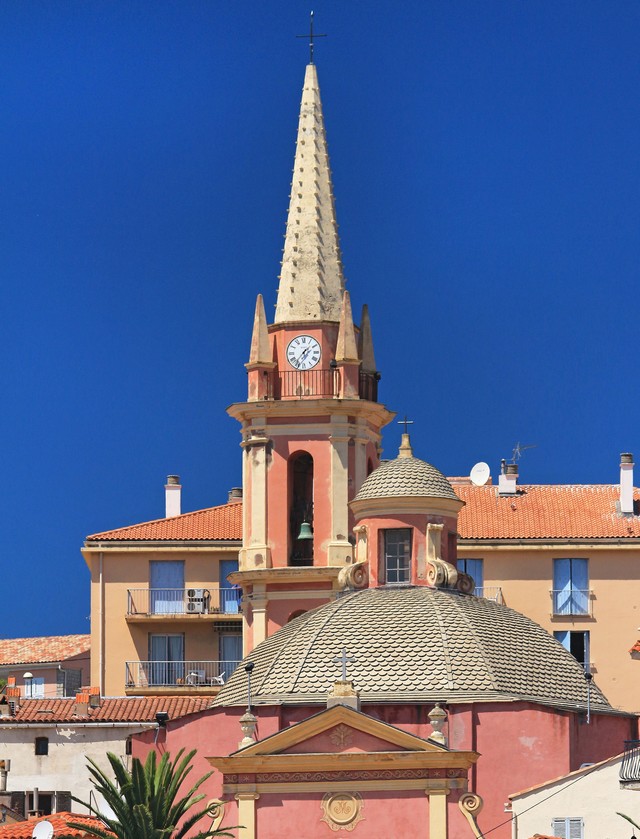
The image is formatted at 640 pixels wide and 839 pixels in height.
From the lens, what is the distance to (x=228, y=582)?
287ft

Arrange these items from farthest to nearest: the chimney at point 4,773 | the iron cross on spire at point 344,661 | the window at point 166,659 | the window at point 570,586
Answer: the window at point 166,659 → the window at point 570,586 → the chimney at point 4,773 → the iron cross on spire at point 344,661

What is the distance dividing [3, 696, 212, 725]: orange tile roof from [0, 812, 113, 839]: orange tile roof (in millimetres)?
10249

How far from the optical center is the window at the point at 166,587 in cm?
8738

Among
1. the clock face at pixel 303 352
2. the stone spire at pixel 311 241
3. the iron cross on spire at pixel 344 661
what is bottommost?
the iron cross on spire at pixel 344 661

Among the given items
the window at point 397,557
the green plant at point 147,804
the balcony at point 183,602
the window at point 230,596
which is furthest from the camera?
the window at point 230,596

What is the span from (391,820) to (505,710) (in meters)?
3.82

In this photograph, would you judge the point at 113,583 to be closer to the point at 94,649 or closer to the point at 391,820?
the point at 94,649

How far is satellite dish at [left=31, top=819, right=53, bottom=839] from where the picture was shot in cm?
6266

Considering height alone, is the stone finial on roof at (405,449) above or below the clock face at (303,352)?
below

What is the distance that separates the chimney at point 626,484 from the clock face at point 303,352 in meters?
10.3

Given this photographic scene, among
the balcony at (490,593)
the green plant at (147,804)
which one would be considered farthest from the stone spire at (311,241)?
the green plant at (147,804)

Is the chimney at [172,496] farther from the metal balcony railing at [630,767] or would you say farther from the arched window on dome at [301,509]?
the metal balcony railing at [630,767]

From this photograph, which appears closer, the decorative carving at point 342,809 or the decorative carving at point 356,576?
the decorative carving at point 342,809

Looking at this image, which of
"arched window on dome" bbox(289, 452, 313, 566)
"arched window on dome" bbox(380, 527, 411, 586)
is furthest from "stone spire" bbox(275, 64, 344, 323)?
"arched window on dome" bbox(380, 527, 411, 586)
